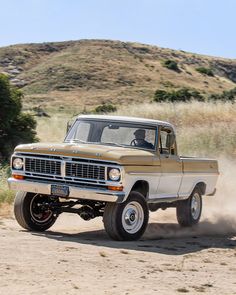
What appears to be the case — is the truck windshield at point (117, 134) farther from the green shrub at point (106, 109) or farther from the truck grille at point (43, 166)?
the green shrub at point (106, 109)

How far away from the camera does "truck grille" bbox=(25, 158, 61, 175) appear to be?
10906 mm

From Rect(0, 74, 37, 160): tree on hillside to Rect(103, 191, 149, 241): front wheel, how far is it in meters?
17.7

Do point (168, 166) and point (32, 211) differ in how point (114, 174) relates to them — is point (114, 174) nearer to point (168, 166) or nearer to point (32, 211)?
point (168, 166)

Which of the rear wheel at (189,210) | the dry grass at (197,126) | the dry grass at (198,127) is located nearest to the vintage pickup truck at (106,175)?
the rear wheel at (189,210)

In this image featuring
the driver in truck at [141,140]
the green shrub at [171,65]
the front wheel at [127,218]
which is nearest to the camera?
the front wheel at [127,218]

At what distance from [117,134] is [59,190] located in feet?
5.66

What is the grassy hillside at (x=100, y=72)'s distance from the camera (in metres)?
77.4

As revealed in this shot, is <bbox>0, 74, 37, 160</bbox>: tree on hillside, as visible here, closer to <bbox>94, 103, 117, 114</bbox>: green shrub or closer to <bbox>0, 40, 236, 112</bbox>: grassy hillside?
<bbox>94, 103, 117, 114</bbox>: green shrub

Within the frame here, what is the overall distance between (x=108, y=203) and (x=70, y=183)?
0.69m

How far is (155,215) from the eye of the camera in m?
15.2

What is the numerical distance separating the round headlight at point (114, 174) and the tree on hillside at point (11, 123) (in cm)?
1798

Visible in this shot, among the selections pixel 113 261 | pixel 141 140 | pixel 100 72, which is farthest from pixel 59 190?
pixel 100 72

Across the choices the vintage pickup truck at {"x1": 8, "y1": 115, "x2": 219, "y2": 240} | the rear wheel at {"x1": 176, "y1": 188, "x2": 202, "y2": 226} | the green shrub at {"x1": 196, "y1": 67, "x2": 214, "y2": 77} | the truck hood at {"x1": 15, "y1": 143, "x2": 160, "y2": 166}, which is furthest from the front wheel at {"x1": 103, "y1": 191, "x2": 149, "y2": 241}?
the green shrub at {"x1": 196, "y1": 67, "x2": 214, "y2": 77}

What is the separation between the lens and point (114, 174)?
1041 centimetres
